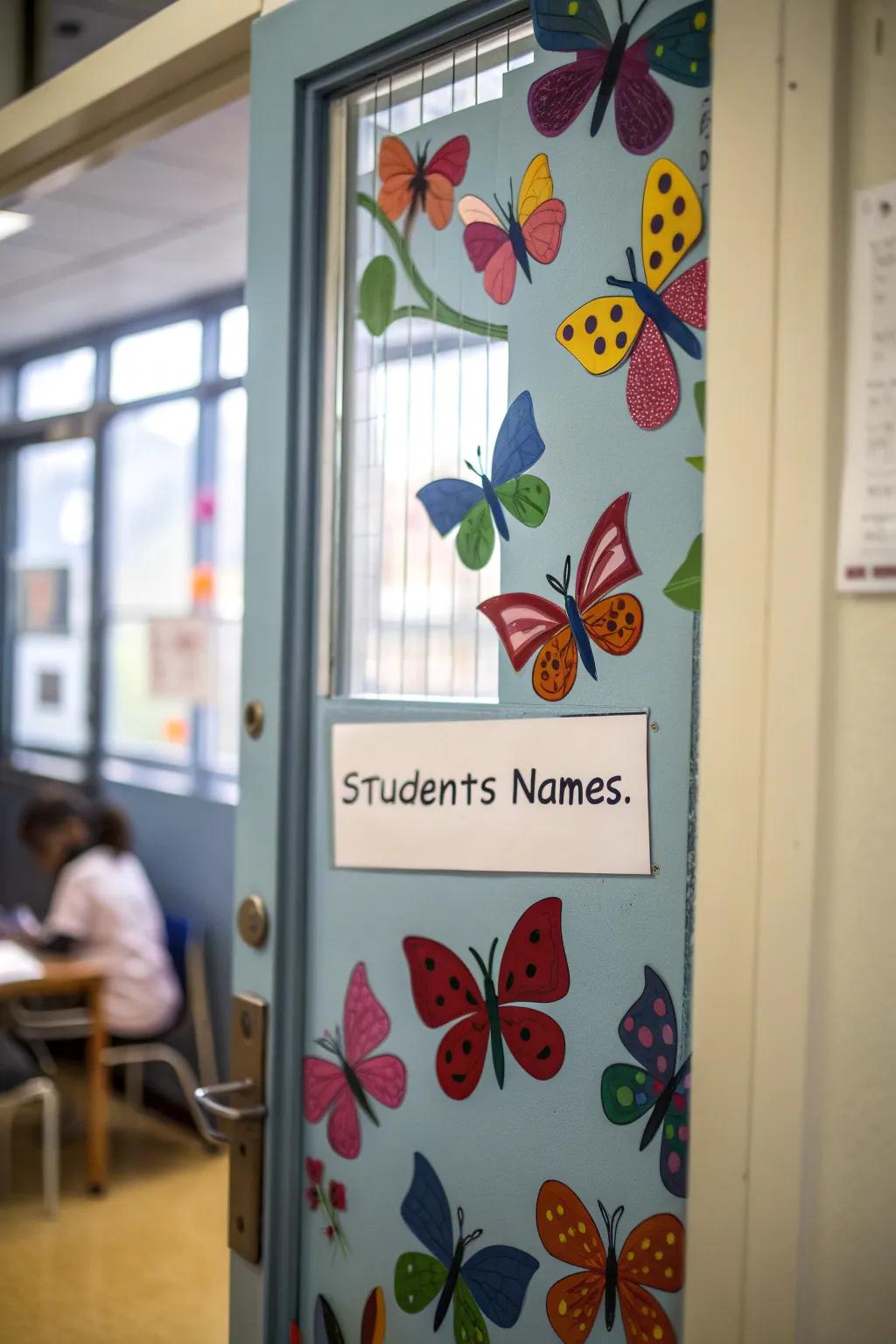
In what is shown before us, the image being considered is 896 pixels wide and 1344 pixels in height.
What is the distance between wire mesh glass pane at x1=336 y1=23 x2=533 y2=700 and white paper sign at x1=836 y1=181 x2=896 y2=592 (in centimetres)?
40

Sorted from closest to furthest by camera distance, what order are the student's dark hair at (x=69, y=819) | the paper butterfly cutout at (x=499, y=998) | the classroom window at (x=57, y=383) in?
the paper butterfly cutout at (x=499, y=998) < the student's dark hair at (x=69, y=819) < the classroom window at (x=57, y=383)

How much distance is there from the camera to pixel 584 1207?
1132mm

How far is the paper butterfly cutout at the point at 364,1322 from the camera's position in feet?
4.30

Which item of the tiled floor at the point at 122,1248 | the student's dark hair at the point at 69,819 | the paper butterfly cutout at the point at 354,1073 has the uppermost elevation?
the paper butterfly cutout at the point at 354,1073

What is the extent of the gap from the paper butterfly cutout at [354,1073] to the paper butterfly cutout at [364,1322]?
6.0 inches

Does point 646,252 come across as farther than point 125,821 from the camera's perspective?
No

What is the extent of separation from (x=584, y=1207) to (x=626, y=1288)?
0.08 meters

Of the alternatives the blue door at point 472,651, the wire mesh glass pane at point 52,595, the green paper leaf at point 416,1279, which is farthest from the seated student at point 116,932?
the green paper leaf at point 416,1279

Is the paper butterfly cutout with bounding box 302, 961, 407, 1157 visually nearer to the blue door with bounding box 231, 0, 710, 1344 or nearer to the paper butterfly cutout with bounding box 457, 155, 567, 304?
the blue door with bounding box 231, 0, 710, 1344

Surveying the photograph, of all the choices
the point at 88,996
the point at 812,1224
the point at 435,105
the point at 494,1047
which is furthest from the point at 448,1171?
the point at 88,996

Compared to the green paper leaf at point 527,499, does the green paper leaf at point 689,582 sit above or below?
below

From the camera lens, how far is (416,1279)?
4.18 feet

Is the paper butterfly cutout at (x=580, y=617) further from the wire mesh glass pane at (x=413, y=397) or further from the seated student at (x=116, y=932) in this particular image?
the seated student at (x=116, y=932)

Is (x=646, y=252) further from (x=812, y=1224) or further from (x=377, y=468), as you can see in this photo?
(x=812, y=1224)
